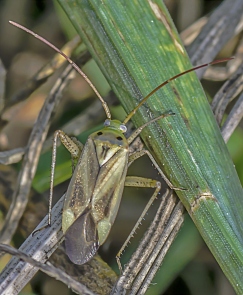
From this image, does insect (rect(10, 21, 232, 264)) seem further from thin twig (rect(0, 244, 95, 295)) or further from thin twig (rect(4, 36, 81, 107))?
thin twig (rect(4, 36, 81, 107))

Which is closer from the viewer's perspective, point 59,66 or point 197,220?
point 197,220

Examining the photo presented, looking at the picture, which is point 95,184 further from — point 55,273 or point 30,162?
point 55,273

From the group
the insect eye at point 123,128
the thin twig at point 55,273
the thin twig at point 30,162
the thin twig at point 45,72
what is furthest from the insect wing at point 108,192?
the thin twig at point 45,72

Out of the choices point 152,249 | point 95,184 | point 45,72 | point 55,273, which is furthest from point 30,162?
point 55,273

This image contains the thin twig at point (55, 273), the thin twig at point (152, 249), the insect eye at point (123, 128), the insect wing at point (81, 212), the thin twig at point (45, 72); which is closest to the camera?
the thin twig at point (55, 273)

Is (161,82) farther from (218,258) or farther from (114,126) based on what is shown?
(218,258)

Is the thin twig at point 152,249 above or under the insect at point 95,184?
under

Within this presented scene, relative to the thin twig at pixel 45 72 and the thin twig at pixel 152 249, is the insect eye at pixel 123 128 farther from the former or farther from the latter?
the thin twig at pixel 45 72

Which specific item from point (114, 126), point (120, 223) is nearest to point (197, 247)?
point (120, 223)

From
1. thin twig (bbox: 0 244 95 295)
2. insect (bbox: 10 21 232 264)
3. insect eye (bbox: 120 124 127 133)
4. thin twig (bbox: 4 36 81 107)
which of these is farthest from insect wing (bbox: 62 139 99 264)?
thin twig (bbox: 4 36 81 107)
